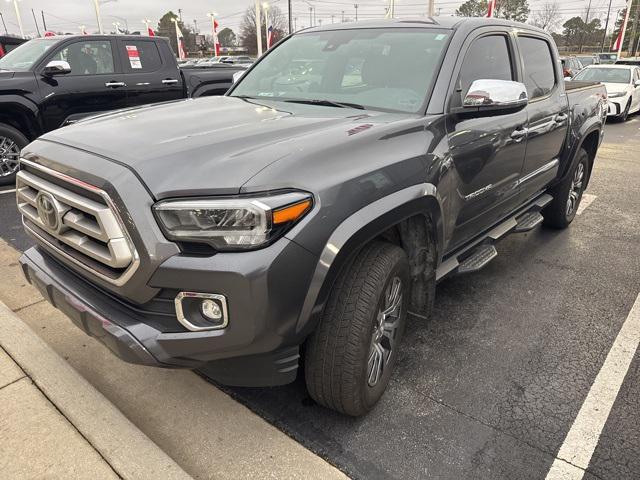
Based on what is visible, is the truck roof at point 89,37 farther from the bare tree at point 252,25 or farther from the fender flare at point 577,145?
the bare tree at point 252,25

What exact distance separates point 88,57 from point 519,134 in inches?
243

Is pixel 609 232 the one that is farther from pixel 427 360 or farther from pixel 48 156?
pixel 48 156

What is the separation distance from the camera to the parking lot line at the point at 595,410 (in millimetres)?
2186

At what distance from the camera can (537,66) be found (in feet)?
13.2

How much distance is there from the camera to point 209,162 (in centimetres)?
191

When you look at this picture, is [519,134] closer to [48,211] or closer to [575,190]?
[575,190]

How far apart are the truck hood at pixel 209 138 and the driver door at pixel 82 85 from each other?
4.48 m

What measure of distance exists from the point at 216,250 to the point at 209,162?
0.36m

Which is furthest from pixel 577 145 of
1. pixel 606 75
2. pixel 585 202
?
pixel 606 75

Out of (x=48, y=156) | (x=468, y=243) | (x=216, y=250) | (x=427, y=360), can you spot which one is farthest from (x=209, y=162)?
(x=468, y=243)

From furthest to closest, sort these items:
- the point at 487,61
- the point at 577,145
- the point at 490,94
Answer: the point at 577,145 < the point at 487,61 < the point at 490,94

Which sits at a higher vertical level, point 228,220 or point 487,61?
point 487,61

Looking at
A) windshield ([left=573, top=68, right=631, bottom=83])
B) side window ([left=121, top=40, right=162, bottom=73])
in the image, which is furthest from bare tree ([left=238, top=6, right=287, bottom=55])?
side window ([left=121, top=40, right=162, bottom=73])

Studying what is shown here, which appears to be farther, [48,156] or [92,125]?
[92,125]
